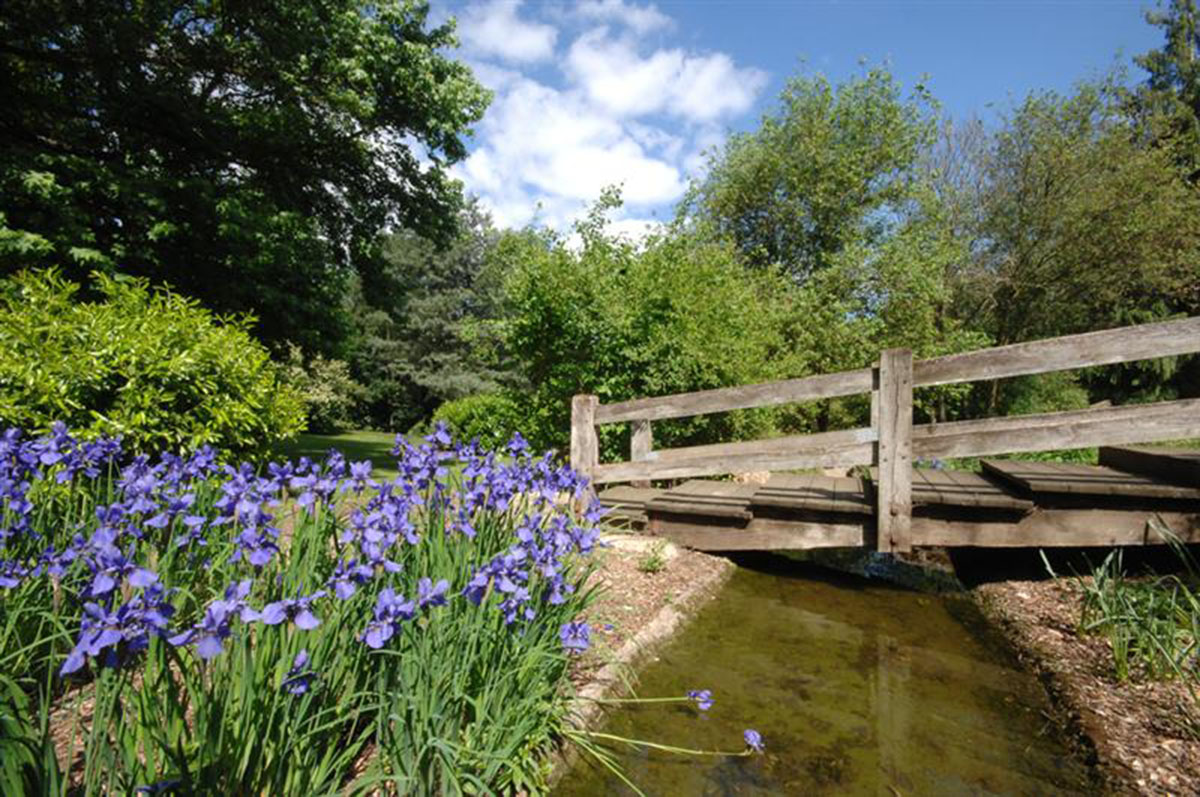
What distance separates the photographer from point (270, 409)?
484 centimetres

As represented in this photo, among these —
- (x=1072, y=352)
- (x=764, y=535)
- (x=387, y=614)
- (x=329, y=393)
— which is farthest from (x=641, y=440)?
(x=329, y=393)

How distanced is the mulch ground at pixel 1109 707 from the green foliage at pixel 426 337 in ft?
78.0

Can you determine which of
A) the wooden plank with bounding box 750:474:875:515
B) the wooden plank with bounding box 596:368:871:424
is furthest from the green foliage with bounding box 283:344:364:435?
the wooden plank with bounding box 750:474:875:515

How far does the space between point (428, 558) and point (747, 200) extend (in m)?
21.1

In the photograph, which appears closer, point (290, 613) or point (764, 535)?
point (290, 613)

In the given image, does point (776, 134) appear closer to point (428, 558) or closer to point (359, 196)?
point (359, 196)

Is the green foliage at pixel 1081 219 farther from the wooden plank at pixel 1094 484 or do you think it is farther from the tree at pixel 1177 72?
the wooden plank at pixel 1094 484

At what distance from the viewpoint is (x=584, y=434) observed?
570 centimetres

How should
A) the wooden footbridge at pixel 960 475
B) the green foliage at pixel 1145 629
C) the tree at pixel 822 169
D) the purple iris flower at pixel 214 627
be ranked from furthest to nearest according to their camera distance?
the tree at pixel 822 169, the wooden footbridge at pixel 960 475, the green foliage at pixel 1145 629, the purple iris flower at pixel 214 627

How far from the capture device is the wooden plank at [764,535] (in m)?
4.70

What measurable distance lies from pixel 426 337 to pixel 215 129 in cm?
1796

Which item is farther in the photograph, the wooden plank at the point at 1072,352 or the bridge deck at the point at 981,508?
the bridge deck at the point at 981,508

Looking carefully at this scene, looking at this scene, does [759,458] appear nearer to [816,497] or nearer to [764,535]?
[816,497]

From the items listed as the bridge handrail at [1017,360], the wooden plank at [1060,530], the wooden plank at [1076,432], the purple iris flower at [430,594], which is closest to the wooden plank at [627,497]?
the bridge handrail at [1017,360]
